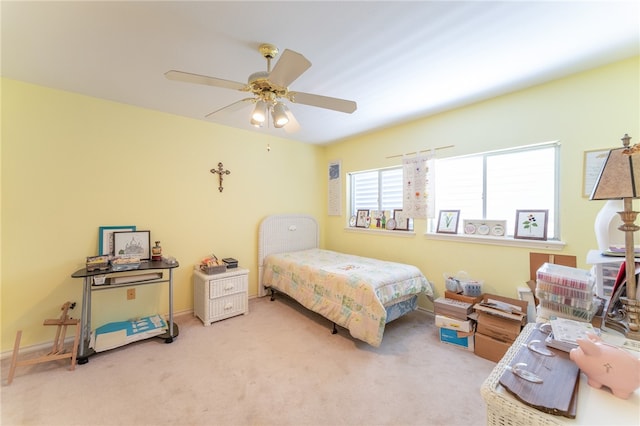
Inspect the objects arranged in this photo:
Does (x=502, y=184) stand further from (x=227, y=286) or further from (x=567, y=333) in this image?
(x=227, y=286)

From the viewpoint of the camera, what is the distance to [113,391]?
183cm

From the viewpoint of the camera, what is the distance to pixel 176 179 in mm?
3111

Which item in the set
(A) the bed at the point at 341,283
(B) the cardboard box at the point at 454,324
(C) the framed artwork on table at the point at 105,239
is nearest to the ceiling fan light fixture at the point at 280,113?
(A) the bed at the point at 341,283

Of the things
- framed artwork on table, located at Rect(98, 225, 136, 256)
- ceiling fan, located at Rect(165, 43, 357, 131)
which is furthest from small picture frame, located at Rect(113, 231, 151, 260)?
ceiling fan, located at Rect(165, 43, 357, 131)

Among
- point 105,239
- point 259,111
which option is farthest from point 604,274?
point 105,239

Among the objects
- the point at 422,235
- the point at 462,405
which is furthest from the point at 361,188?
the point at 462,405

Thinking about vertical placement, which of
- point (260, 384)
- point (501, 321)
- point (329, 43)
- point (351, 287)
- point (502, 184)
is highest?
point (329, 43)

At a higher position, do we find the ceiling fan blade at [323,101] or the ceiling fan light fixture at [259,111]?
the ceiling fan blade at [323,101]

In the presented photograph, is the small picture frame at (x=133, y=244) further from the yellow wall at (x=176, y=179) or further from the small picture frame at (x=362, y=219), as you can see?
the small picture frame at (x=362, y=219)

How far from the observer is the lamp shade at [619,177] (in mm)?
995

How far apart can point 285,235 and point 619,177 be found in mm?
3519

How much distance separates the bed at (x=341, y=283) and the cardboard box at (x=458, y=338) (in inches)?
15.7

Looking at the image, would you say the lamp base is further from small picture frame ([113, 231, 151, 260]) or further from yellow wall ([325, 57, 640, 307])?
small picture frame ([113, 231, 151, 260])

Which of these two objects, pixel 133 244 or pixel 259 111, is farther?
pixel 133 244
